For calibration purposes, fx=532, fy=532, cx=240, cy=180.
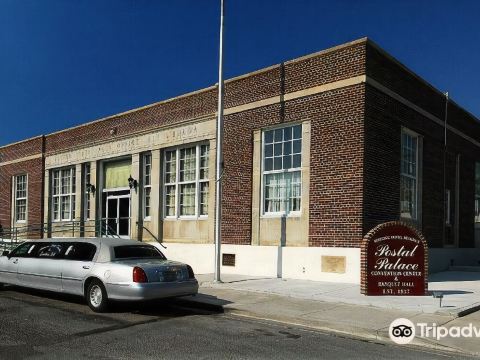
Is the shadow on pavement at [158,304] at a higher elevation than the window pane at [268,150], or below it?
below

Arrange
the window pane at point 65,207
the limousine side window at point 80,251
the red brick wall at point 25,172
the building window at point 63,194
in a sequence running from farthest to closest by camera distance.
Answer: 1. the red brick wall at point 25,172
2. the window pane at point 65,207
3. the building window at point 63,194
4. the limousine side window at point 80,251

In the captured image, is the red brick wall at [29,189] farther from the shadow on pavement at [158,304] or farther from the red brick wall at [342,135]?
the shadow on pavement at [158,304]

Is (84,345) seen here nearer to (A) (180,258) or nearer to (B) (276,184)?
(B) (276,184)

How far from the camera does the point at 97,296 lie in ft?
33.2

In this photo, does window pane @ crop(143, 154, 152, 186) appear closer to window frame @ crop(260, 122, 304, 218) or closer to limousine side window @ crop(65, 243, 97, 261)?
window frame @ crop(260, 122, 304, 218)

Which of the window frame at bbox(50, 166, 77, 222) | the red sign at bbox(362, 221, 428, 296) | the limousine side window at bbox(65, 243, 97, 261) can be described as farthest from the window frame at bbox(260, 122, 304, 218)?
the window frame at bbox(50, 166, 77, 222)

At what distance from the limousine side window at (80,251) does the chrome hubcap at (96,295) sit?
627 mm

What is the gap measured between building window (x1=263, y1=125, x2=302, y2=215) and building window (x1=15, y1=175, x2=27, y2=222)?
56.0 ft

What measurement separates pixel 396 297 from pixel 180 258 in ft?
29.8

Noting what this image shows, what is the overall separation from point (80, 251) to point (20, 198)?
19972 mm

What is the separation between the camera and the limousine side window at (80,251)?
10680 mm

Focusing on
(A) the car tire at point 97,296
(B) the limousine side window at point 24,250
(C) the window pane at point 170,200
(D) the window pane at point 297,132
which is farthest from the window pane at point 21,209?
(A) the car tire at point 97,296

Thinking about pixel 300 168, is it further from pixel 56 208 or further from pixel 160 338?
pixel 56 208

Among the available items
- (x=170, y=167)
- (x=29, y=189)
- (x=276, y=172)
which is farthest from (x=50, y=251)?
(x=29, y=189)
